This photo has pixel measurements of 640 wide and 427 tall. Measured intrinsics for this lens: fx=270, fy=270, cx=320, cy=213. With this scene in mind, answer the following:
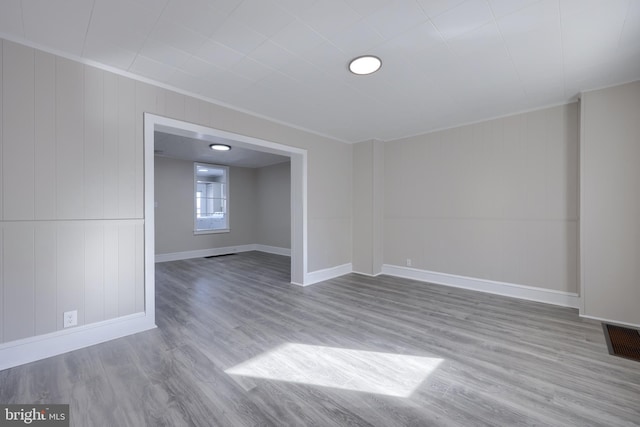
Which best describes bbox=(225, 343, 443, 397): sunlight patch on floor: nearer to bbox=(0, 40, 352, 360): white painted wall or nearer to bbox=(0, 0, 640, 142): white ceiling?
bbox=(0, 40, 352, 360): white painted wall

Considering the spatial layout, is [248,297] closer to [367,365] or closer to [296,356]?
[296,356]

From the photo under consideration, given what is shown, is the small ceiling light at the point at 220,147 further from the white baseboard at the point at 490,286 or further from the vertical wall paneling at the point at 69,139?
the white baseboard at the point at 490,286

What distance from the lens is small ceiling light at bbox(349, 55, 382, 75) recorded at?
2.39 meters

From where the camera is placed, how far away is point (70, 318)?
2342 millimetres

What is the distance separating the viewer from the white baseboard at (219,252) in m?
6.58

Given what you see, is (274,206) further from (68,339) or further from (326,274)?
(68,339)

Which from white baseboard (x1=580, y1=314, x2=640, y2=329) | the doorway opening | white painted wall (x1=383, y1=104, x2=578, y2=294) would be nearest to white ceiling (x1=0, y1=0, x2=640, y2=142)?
the doorway opening

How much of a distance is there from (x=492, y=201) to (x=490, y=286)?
1.26 meters

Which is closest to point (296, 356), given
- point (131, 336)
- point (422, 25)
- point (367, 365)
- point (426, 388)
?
point (367, 365)

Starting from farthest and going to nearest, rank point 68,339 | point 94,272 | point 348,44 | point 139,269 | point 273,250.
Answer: point 273,250 → point 139,269 → point 94,272 → point 68,339 → point 348,44

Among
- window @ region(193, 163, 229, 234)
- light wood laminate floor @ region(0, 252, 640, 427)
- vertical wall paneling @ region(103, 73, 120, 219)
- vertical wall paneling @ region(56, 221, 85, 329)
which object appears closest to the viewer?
light wood laminate floor @ region(0, 252, 640, 427)

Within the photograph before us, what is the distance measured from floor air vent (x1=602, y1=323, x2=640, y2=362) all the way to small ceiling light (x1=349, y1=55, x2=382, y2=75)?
3.22 meters

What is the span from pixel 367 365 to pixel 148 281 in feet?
7.47

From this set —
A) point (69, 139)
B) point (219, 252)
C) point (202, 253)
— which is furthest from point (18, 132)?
point (219, 252)
